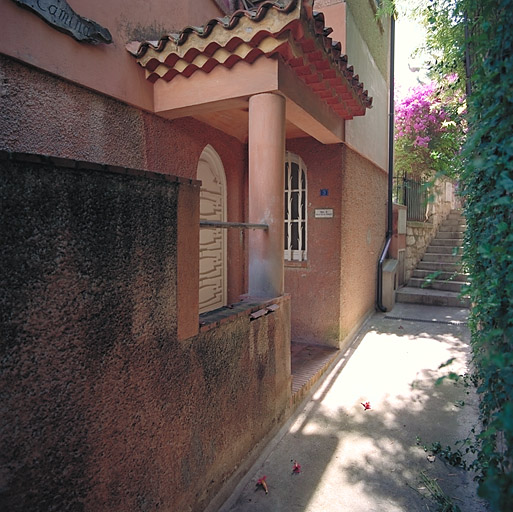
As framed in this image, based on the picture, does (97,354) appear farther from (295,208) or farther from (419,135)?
(419,135)

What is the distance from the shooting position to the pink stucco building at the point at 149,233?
1.48 metres

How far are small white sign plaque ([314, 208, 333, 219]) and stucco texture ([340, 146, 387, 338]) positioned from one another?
0.61ft

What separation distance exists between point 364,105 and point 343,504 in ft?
15.0

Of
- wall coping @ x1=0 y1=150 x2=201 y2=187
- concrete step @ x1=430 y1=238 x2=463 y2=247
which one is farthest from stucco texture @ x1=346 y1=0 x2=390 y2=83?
concrete step @ x1=430 y1=238 x2=463 y2=247

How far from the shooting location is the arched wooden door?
16.9 feet

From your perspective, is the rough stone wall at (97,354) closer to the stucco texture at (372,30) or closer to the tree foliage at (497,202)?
the tree foliage at (497,202)

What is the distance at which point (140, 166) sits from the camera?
143 inches

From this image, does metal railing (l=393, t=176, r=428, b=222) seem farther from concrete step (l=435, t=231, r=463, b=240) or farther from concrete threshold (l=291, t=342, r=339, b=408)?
concrete threshold (l=291, t=342, r=339, b=408)

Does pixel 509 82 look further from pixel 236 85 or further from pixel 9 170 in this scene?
pixel 236 85

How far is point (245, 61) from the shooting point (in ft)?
10.8

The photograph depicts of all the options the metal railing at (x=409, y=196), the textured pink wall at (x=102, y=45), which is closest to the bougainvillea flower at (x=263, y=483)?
the textured pink wall at (x=102, y=45)

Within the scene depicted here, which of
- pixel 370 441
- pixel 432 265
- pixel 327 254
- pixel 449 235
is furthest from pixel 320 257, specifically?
pixel 449 235

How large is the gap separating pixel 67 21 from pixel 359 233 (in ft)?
17.3

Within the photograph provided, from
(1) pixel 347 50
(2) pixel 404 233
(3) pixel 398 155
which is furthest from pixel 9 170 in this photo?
(3) pixel 398 155
